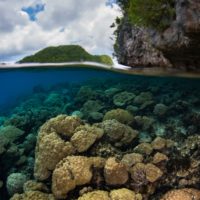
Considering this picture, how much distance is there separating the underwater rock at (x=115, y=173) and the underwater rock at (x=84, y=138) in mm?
944

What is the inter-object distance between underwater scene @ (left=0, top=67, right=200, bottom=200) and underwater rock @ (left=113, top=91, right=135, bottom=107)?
39 mm

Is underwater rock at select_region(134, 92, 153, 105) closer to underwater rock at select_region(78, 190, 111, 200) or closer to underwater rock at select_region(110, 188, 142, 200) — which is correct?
underwater rock at select_region(110, 188, 142, 200)

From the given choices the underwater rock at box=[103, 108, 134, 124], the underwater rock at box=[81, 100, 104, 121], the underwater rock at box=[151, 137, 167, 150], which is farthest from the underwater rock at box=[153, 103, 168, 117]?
the underwater rock at box=[151, 137, 167, 150]

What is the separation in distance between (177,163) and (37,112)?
6.08m

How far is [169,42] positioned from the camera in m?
7.93

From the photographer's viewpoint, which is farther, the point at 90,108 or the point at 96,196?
the point at 90,108

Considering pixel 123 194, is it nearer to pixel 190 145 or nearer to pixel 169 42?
pixel 190 145

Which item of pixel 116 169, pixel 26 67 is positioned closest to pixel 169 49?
pixel 116 169

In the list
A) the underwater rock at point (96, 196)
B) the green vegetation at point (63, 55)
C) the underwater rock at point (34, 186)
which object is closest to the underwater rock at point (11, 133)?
the underwater rock at point (34, 186)

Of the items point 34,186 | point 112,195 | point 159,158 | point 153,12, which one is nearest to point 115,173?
point 112,195

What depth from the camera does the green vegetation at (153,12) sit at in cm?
780

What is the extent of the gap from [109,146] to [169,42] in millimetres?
3326

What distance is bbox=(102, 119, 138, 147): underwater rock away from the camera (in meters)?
9.28

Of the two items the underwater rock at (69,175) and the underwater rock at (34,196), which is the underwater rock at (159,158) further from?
the underwater rock at (34,196)
